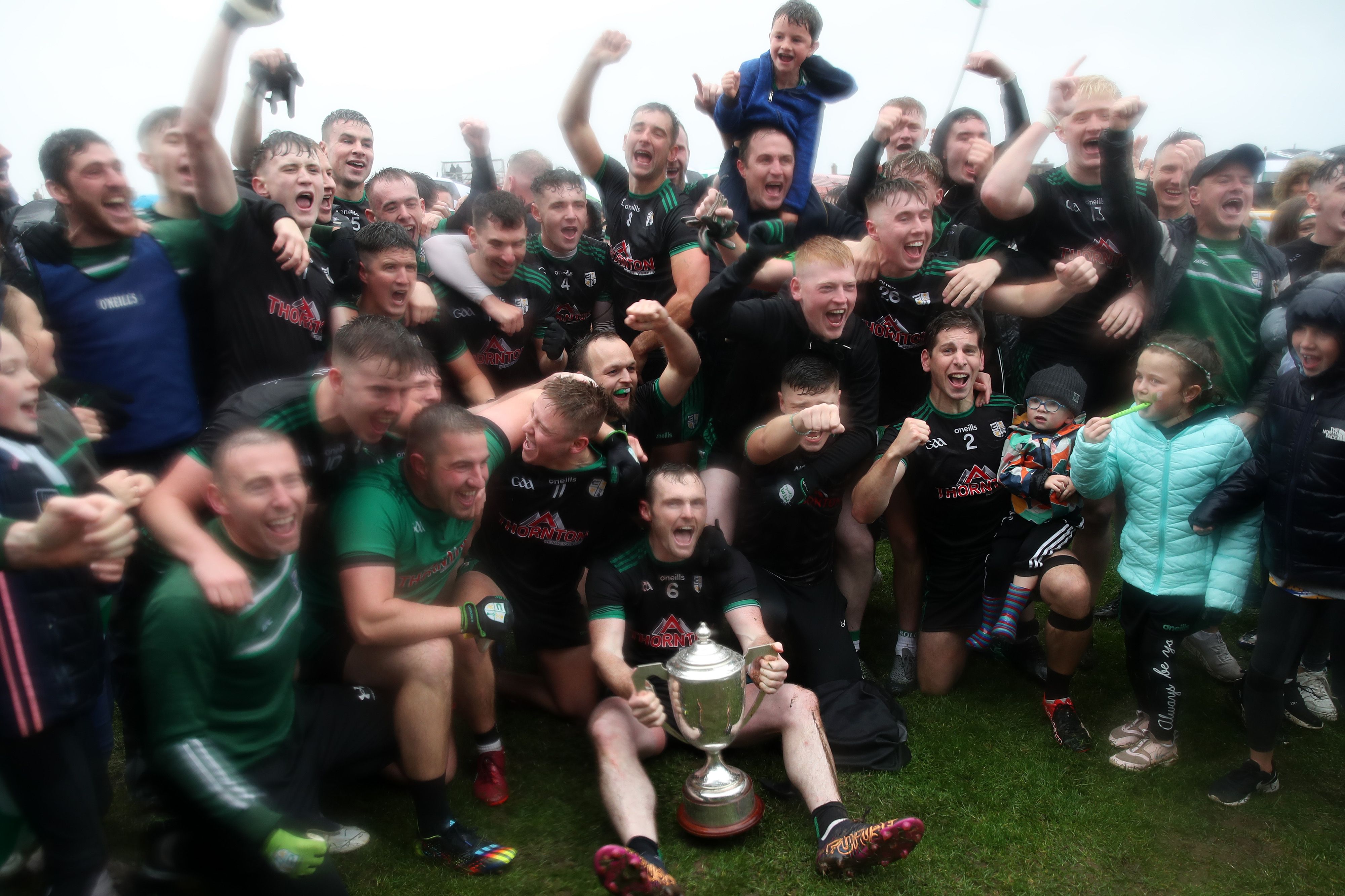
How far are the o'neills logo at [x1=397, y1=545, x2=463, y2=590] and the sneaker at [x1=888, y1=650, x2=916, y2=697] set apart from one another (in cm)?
231

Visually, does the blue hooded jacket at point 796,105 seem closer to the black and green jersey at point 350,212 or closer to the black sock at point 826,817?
the black and green jersey at point 350,212

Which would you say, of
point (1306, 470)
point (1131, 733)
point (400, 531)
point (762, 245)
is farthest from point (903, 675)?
point (400, 531)

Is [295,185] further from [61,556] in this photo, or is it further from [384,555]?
[61,556]

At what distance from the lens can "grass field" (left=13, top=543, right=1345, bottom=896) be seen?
3018mm

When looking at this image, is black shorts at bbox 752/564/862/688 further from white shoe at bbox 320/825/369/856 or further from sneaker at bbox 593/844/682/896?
white shoe at bbox 320/825/369/856

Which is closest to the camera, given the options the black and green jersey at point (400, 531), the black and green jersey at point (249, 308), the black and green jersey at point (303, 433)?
the black and green jersey at point (303, 433)

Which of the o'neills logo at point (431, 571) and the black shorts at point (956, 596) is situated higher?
the o'neills logo at point (431, 571)

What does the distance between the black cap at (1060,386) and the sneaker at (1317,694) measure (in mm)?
1802

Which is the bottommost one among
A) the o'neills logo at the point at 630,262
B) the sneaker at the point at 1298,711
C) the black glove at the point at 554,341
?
the sneaker at the point at 1298,711

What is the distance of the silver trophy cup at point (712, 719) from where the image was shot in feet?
10.2

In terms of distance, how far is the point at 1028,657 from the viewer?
174 inches

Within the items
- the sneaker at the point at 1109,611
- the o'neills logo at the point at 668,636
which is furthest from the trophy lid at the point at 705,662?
the sneaker at the point at 1109,611

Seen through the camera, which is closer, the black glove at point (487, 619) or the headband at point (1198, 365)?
the black glove at point (487, 619)

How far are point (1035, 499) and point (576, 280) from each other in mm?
2763
